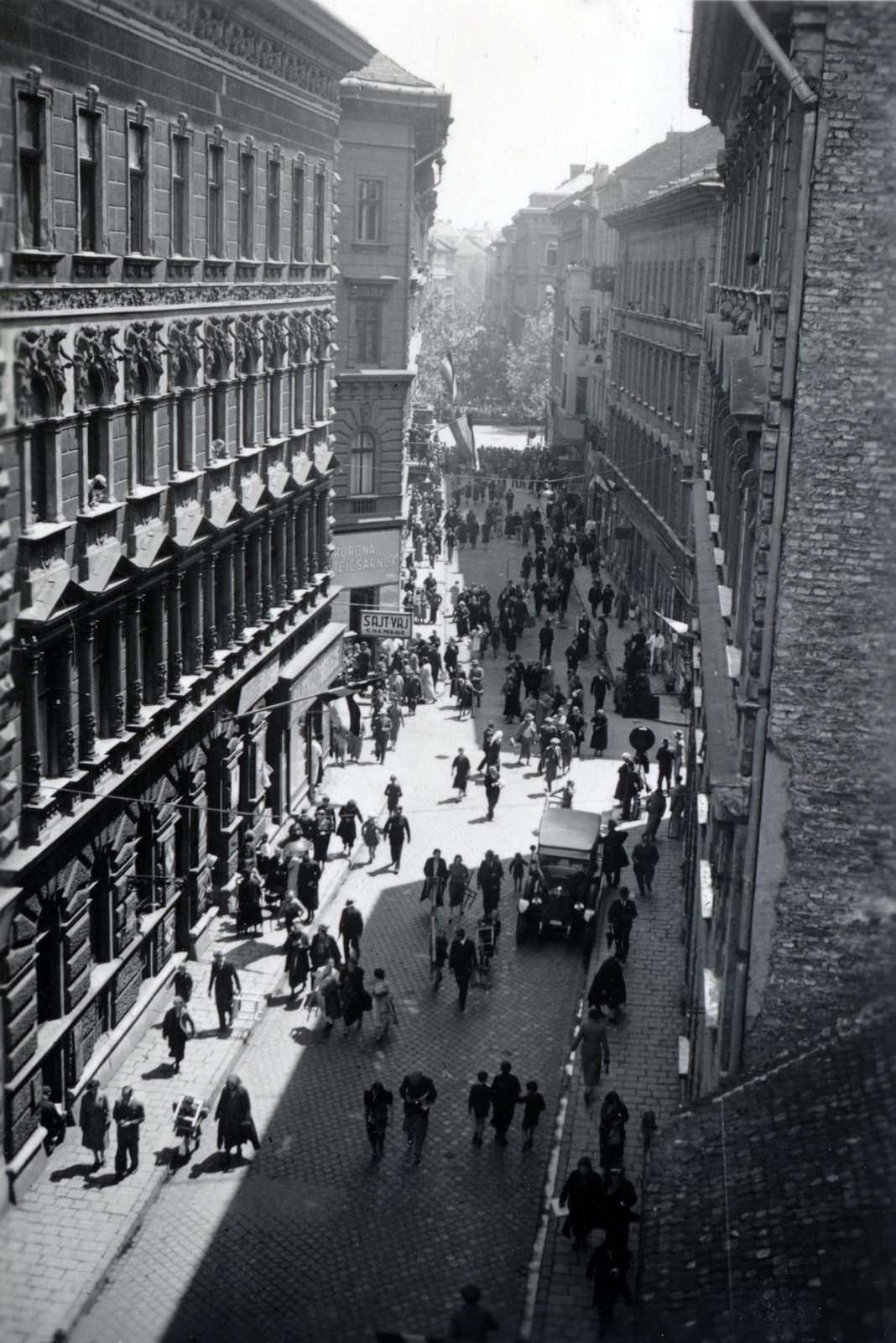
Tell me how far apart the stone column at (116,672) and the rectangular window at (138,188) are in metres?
4.72

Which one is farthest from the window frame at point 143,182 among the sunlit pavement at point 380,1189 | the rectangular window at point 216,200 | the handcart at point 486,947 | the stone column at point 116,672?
the handcart at point 486,947

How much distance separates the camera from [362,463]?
4216 cm

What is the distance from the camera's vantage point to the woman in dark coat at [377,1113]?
18203mm

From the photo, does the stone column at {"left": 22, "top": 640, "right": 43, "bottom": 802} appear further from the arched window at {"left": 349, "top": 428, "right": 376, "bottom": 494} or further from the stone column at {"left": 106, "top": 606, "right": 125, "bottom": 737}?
the arched window at {"left": 349, "top": 428, "right": 376, "bottom": 494}

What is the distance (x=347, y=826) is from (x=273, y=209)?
36.2ft

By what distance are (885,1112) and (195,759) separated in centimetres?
1489

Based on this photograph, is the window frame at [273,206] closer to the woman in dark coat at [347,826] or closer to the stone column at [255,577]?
the stone column at [255,577]

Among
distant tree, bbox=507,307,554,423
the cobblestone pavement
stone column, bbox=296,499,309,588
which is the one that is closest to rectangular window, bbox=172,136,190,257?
stone column, bbox=296,499,309,588

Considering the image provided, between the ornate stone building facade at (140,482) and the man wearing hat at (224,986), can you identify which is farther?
the man wearing hat at (224,986)

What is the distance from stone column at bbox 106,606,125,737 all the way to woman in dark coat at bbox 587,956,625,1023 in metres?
7.44

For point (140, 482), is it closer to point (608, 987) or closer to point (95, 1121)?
point (95, 1121)

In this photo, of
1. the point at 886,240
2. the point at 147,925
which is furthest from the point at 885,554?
the point at 147,925

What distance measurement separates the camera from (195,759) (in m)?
24.3

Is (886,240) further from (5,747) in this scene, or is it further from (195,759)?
(195,759)
